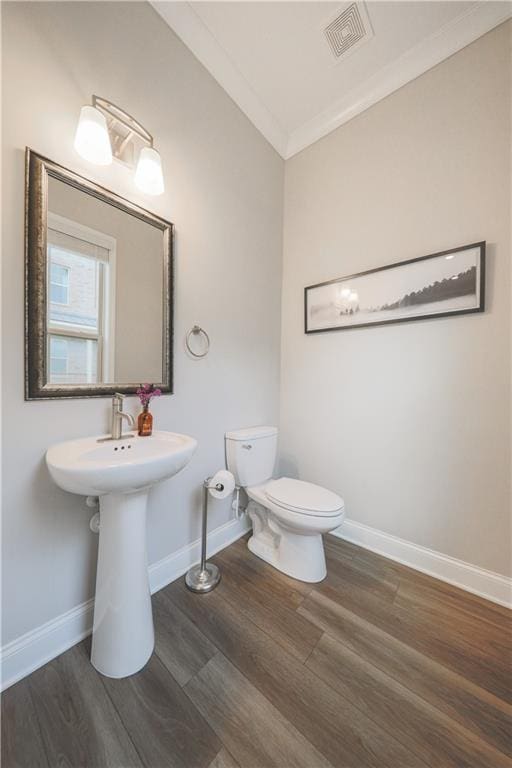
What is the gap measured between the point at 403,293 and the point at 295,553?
1.51m

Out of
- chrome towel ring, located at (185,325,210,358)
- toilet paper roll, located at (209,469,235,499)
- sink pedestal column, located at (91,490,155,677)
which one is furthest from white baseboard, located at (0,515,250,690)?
chrome towel ring, located at (185,325,210,358)

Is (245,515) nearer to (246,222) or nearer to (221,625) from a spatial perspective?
(221,625)

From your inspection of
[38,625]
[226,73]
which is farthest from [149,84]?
[38,625]

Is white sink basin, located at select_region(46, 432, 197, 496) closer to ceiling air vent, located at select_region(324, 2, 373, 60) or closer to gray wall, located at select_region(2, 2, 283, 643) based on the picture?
gray wall, located at select_region(2, 2, 283, 643)

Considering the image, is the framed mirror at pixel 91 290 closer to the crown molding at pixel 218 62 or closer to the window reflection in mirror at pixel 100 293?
the window reflection in mirror at pixel 100 293

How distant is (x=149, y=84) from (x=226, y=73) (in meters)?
0.58

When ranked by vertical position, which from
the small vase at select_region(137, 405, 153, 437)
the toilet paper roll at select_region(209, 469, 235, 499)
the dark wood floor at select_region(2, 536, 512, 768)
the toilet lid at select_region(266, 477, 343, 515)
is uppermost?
the small vase at select_region(137, 405, 153, 437)

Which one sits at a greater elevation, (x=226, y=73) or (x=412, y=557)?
(x=226, y=73)

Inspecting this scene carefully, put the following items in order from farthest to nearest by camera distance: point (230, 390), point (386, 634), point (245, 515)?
point (245, 515) < point (230, 390) < point (386, 634)

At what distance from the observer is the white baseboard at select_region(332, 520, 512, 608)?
1.25 m

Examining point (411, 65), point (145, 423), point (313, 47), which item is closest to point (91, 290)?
point (145, 423)

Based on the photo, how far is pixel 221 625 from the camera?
110 cm

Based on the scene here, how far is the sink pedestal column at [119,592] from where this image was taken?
91 centimetres

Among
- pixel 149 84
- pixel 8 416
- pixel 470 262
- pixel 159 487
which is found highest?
pixel 149 84
